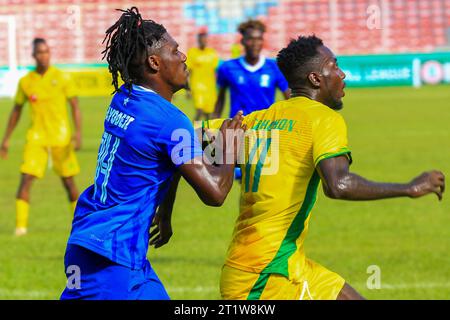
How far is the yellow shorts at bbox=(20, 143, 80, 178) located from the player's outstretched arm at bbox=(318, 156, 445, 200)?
8117 mm

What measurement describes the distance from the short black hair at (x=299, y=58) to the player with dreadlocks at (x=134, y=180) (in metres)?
0.72

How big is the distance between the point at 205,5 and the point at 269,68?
1263 inches

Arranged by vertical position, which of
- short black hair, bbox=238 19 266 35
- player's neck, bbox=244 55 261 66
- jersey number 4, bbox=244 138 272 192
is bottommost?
jersey number 4, bbox=244 138 272 192

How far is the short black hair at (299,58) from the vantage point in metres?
5.53

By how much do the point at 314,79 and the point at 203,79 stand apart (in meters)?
18.7

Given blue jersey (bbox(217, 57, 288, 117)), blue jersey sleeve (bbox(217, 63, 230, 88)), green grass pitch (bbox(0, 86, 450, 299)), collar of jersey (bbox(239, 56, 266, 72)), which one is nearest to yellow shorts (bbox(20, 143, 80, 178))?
green grass pitch (bbox(0, 86, 450, 299))

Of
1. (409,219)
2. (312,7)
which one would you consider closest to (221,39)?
(312,7)

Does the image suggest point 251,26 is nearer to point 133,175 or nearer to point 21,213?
point 21,213

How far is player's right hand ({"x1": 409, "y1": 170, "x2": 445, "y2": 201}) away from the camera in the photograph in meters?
4.83

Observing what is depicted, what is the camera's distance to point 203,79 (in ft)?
79.2

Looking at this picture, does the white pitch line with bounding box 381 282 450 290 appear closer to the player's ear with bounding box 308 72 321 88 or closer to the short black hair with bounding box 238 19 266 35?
the player's ear with bounding box 308 72 321 88

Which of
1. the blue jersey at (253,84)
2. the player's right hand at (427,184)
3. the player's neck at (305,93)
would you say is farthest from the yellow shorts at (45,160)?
the player's right hand at (427,184)
